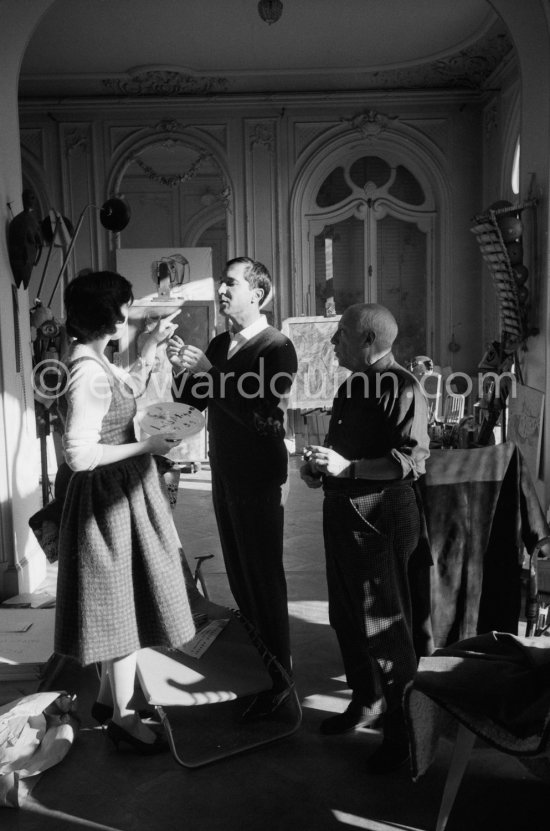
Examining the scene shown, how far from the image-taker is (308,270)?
9.36m

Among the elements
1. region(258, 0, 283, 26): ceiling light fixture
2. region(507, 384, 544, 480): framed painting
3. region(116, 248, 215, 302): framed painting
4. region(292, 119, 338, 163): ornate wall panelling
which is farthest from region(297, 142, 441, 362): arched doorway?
region(507, 384, 544, 480): framed painting

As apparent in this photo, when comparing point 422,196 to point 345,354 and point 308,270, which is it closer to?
point 308,270

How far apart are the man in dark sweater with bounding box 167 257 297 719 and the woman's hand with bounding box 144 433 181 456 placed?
0.36 metres

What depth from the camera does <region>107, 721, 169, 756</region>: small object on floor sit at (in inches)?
114

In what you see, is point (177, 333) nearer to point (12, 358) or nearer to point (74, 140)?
point (74, 140)

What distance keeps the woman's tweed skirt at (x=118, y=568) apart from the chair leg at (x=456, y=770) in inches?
38.8

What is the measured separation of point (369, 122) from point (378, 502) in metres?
7.27

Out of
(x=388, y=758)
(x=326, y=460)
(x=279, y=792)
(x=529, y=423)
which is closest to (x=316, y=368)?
(x=529, y=423)

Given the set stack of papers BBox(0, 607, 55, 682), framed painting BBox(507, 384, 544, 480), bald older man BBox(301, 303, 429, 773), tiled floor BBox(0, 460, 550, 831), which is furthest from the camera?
framed painting BBox(507, 384, 544, 480)

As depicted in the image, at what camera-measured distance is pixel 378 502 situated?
2.81 meters

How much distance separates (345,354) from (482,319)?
22.3 ft

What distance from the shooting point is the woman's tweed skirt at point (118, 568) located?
267cm

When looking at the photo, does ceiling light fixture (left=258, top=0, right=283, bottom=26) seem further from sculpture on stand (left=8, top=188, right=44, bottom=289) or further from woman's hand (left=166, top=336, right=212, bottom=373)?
woman's hand (left=166, top=336, right=212, bottom=373)

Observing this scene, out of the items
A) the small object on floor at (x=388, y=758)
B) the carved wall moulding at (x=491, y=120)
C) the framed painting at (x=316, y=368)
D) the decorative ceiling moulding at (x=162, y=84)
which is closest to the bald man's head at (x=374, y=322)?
the small object on floor at (x=388, y=758)
